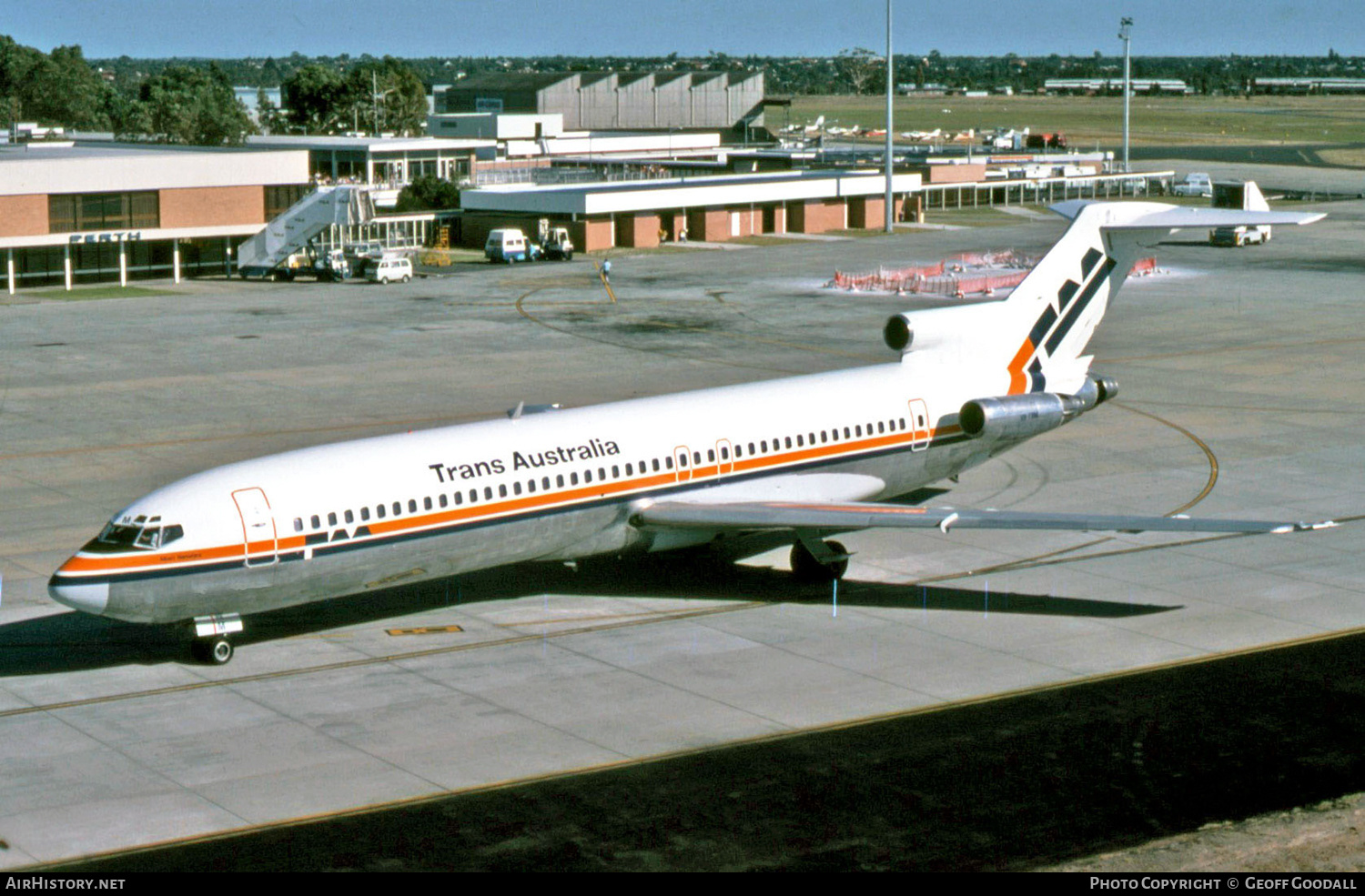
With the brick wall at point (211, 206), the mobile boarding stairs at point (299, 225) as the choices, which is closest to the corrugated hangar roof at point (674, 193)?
the mobile boarding stairs at point (299, 225)

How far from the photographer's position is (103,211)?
80750mm

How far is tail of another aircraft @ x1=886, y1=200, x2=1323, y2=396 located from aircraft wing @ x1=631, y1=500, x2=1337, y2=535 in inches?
230

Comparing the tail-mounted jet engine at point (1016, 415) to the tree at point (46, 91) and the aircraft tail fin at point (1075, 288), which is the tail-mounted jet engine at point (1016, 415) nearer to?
the aircraft tail fin at point (1075, 288)

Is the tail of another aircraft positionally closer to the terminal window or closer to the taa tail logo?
the taa tail logo

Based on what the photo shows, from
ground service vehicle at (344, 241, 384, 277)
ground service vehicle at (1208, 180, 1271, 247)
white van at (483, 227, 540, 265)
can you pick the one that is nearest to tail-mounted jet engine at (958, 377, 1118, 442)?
ground service vehicle at (1208, 180, 1271, 247)

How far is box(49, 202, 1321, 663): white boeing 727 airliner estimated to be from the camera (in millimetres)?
25422

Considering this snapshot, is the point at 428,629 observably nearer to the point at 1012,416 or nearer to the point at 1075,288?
the point at 1012,416

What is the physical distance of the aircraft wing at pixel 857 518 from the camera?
28062mm

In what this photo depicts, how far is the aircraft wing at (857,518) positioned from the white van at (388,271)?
183 ft

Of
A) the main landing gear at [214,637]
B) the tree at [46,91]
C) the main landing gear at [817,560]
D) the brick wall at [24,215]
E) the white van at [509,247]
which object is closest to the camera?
the main landing gear at [214,637]

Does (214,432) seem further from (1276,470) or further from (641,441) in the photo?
(1276,470)

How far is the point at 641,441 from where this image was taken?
2988cm

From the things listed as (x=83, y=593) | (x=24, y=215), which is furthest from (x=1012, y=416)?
(x=24, y=215)

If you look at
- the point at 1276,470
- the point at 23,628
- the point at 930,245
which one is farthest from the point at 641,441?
the point at 930,245
